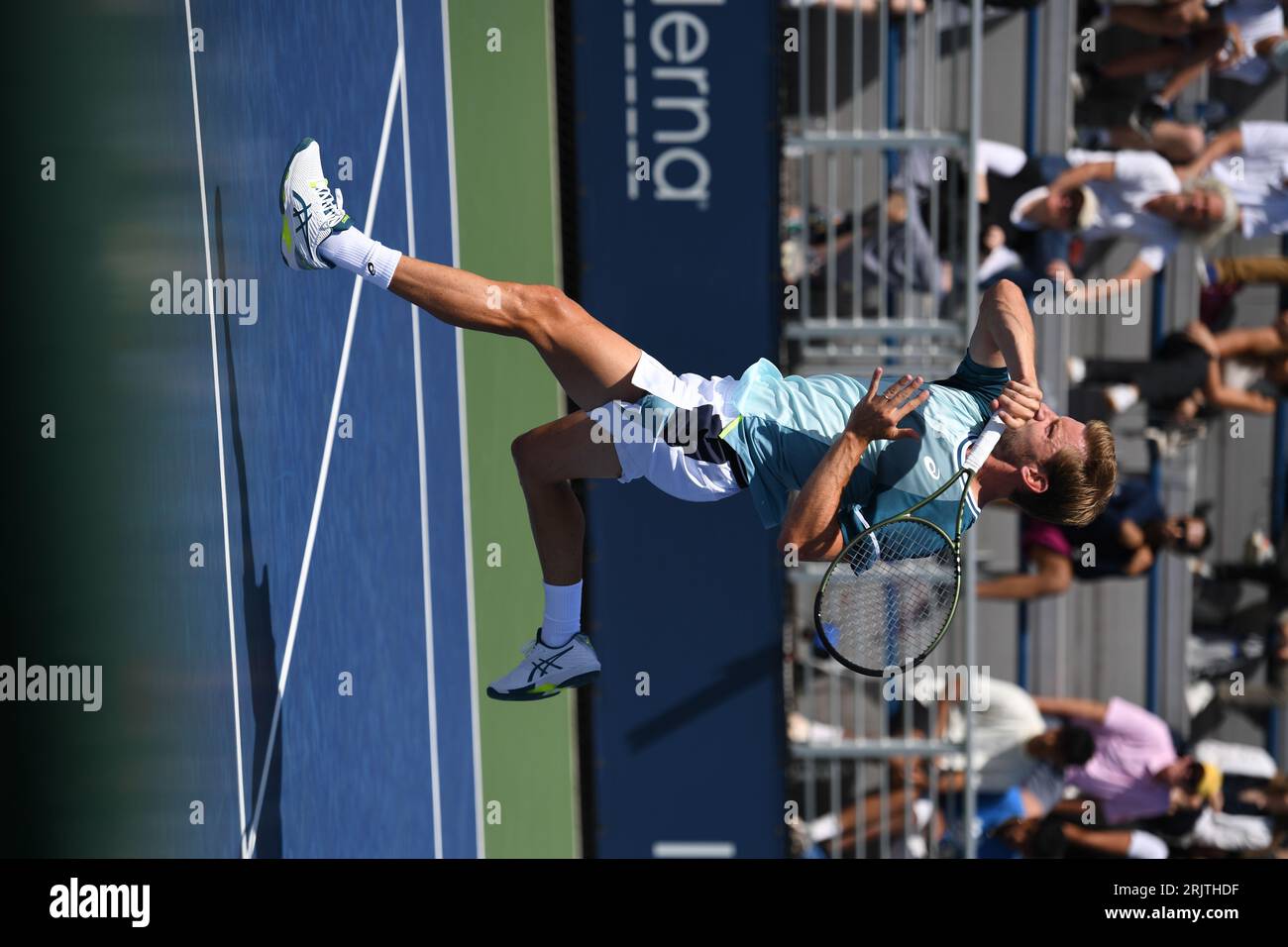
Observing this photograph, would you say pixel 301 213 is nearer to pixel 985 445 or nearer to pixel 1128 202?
pixel 985 445

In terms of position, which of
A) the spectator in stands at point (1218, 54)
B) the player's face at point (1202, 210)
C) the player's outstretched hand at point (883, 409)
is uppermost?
the spectator in stands at point (1218, 54)

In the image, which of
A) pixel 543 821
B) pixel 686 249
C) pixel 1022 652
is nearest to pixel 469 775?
pixel 543 821

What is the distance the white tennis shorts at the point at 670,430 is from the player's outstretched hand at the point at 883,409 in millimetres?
347

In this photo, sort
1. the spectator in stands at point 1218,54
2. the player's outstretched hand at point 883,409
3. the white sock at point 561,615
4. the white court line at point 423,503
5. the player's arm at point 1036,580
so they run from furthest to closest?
the player's arm at point 1036,580 < the spectator in stands at point 1218,54 < the white court line at point 423,503 < the white sock at point 561,615 < the player's outstretched hand at point 883,409

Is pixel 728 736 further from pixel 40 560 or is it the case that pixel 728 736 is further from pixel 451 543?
pixel 40 560

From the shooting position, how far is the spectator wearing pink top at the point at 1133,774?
4.90 meters

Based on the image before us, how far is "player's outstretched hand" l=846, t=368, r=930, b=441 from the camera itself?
2.82 meters

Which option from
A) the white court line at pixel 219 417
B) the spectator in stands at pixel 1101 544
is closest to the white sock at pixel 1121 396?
the spectator in stands at pixel 1101 544

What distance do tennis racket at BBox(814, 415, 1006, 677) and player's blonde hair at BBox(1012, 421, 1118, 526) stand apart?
0.14m

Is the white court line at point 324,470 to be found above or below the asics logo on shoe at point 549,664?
above

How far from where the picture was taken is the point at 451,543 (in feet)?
13.1

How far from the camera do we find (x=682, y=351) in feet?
13.2

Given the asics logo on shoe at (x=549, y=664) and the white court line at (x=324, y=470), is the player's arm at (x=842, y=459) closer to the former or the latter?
the asics logo on shoe at (x=549, y=664)

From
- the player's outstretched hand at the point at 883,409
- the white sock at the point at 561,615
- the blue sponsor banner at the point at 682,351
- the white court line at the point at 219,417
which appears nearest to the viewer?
the white court line at the point at 219,417
